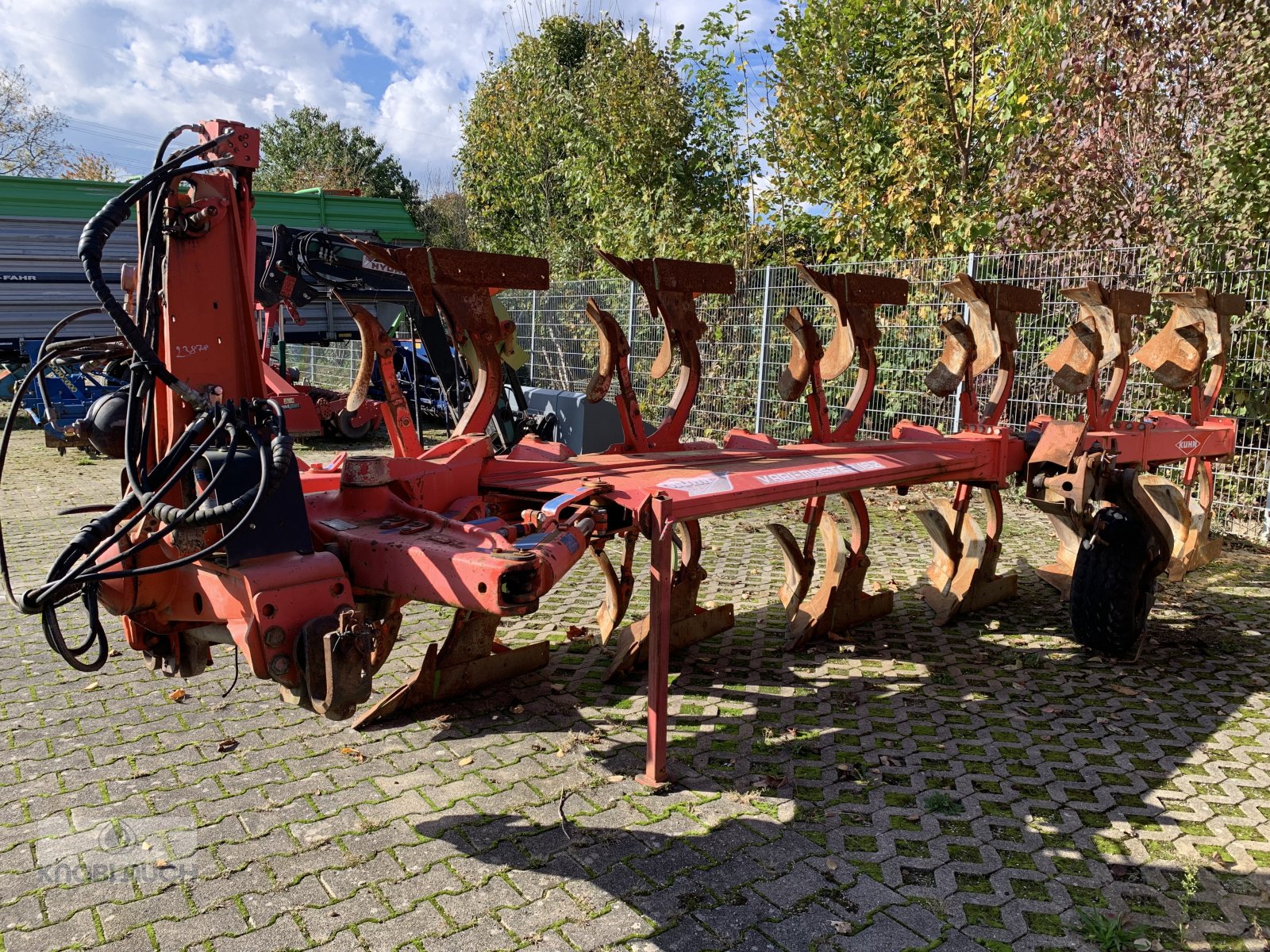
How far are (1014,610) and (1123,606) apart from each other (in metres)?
1.00

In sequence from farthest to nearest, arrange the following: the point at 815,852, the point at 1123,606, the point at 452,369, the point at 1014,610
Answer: the point at 452,369, the point at 1014,610, the point at 1123,606, the point at 815,852

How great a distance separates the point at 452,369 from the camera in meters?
9.16

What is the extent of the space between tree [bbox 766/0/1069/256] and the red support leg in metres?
7.96

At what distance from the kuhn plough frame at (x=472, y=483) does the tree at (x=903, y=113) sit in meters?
5.05

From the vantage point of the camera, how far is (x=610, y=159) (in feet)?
47.3

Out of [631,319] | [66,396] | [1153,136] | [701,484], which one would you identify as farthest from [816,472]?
[66,396]

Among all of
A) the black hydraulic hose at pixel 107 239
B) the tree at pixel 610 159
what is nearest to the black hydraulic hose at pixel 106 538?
the black hydraulic hose at pixel 107 239

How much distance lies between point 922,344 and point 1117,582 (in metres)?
4.81

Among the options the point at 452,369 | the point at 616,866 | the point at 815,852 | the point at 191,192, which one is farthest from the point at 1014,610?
the point at 452,369

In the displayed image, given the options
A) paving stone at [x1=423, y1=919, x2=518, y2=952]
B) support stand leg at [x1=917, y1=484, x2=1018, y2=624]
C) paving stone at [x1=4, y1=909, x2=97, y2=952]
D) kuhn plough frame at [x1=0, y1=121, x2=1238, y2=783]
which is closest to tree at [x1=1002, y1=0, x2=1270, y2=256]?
kuhn plough frame at [x1=0, y1=121, x2=1238, y2=783]

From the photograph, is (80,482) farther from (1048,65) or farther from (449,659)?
(1048,65)

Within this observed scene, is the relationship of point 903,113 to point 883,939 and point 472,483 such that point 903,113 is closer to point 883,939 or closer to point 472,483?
point 472,483

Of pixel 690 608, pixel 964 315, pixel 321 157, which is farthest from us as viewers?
pixel 321 157

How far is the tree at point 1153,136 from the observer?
735cm
